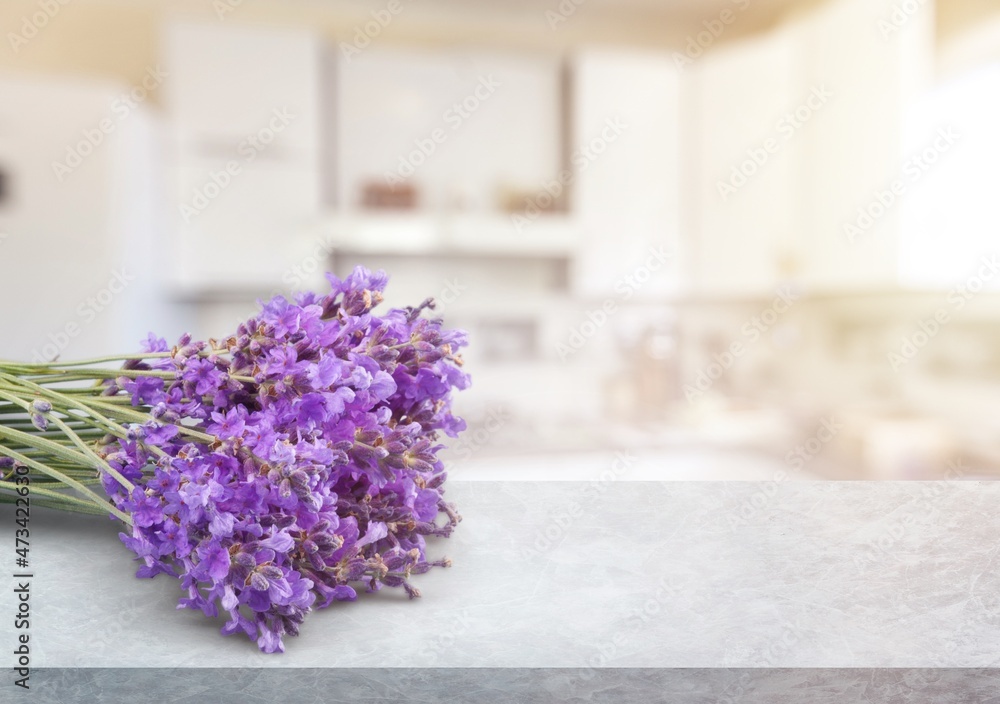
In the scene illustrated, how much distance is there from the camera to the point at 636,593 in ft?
1.47

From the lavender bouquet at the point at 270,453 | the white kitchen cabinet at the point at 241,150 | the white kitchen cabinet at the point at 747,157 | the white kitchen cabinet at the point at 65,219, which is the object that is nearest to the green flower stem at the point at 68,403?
the lavender bouquet at the point at 270,453

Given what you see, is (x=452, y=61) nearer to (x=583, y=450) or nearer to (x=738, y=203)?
(x=738, y=203)

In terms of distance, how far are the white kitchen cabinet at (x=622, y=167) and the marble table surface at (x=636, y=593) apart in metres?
2.85

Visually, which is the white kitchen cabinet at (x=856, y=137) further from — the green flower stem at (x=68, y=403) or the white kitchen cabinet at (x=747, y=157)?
the green flower stem at (x=68, y=403)

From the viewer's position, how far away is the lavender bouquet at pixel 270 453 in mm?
386

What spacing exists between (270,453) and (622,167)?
3.20 m

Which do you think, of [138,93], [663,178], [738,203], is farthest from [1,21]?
[738,203]

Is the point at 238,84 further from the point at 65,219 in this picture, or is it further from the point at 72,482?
the point at 72,482

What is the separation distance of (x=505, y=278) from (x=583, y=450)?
3.83 ft

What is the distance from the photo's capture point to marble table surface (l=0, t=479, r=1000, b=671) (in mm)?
388

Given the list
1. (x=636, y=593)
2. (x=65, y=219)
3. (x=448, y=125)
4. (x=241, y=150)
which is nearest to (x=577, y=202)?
(x=448, y=125)

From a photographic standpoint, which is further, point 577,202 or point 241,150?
point 577,202

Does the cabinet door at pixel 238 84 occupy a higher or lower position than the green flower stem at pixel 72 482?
higher

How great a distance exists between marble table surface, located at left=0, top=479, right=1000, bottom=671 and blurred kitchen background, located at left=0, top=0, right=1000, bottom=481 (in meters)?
2.16
